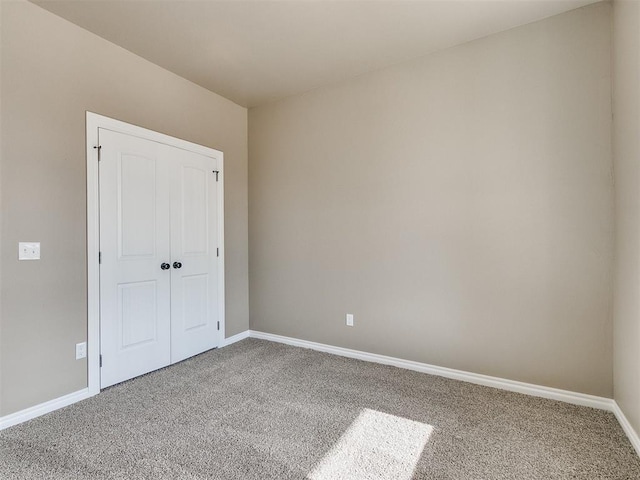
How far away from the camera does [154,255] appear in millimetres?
2992

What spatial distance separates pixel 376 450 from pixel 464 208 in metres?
1.89

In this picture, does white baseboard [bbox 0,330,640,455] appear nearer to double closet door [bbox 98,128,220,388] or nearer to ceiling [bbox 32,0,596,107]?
double closet door [bbox 98,128,220,388]

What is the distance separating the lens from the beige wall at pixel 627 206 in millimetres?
1858

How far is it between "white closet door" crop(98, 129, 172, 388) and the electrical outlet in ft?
0.38

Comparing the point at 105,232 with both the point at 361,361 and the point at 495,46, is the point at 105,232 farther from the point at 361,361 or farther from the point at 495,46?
the point at 495,46

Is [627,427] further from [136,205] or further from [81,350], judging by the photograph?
[136,205]

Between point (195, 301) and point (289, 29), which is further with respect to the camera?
point (195, 301)

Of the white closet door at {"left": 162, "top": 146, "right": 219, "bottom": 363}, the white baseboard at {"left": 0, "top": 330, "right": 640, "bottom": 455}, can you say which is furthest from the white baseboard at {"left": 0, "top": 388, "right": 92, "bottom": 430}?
the white closet door at {"left": 162, "top": 146, "right": 219, "bottom": 363}

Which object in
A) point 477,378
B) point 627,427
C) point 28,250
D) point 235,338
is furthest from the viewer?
point 235,338

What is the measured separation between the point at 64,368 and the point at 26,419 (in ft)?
1.12

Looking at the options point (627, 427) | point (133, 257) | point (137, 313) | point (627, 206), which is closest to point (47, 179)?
point (133, 257)

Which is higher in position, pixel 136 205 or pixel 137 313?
pixel 136 205

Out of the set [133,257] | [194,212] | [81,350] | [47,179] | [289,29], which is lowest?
[81,350]

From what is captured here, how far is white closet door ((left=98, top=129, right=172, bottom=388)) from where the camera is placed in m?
2.64
